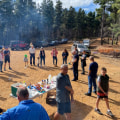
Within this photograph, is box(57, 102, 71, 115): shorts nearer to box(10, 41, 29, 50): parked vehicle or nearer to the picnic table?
the picnic table

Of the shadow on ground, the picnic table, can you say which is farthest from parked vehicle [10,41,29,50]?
the shadow on ground

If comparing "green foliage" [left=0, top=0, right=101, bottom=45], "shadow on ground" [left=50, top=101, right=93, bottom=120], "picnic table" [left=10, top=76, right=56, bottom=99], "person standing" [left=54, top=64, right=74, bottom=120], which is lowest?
"shadow on ground" [left=50, top=101, right=93, bottom=120]

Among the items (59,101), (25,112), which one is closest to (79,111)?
(59,101)

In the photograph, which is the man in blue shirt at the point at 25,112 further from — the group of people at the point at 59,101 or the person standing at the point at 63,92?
the person standing at the point at 63,92

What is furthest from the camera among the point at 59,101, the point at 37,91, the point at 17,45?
the point at 17,45

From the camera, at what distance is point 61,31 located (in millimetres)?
56875

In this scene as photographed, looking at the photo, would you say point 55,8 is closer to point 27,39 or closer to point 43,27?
point 43,27

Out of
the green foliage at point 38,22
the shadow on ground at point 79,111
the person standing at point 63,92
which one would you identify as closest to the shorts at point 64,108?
the person standing at point 63,92

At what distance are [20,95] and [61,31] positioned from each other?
56013mm

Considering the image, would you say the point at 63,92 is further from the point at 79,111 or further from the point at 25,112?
the point at 79,111

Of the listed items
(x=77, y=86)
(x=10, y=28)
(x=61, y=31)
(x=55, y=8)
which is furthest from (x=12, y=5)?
(x=77, y=86)

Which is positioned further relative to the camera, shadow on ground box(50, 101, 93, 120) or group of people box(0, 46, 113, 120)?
shadow on ground box(50, 101, 93, 120)

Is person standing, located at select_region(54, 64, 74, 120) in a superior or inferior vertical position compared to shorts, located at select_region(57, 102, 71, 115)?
superior

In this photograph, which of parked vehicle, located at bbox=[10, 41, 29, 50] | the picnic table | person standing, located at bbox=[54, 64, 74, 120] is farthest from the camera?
parked vehicle, located at bbox=[10, 41, 29, 50]
